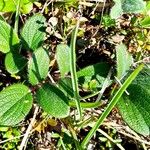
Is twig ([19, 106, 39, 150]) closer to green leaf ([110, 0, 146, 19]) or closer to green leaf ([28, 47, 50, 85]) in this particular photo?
green leaf ([28, 47, 50, 85])

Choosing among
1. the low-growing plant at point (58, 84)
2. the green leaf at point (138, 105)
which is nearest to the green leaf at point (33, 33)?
the low-growing plant at point (58, 84)

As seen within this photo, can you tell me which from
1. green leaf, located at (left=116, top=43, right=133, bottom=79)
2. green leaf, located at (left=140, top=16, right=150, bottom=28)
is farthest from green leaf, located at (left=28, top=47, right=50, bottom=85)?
green leaf, located at (left=140, top=16, right=150, bottom=28)

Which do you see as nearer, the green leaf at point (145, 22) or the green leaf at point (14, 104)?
the green leaf at point (14, 104)

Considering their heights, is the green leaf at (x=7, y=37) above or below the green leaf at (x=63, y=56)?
above

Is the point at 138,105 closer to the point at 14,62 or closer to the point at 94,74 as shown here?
the point at 94,74

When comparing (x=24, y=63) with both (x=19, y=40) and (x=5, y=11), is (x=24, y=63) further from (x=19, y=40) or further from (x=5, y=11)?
(x=5, y=11)

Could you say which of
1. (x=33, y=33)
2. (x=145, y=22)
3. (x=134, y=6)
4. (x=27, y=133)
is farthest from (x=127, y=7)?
(x=27, y=133)

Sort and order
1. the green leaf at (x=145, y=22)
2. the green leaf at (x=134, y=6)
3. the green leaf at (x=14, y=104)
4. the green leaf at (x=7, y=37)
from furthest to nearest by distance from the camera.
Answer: the green leaf at (x=145, y=22)
the green leaf at (x=134, y=6)
the green leaf at (x=7, y=37)
the green leaf at (x=14, y=104)

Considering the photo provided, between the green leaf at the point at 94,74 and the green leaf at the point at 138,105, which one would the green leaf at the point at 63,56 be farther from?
the green leaf at the point at 138,105
